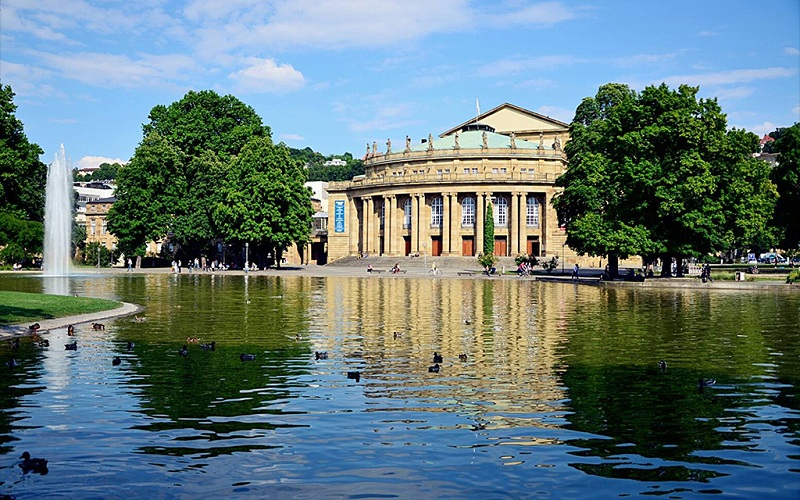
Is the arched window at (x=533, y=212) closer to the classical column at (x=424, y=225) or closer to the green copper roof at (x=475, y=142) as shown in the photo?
the green copper roof at (x=475, y=142)

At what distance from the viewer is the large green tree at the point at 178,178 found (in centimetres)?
10419

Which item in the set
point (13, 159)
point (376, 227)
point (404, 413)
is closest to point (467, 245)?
point (376, 227)

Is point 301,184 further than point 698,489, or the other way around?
point 301,184

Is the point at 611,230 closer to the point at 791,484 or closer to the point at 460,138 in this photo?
the point at 791,484

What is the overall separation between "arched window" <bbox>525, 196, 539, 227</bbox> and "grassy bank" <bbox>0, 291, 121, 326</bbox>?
3826 inches

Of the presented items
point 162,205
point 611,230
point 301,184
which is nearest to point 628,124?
point 611,230

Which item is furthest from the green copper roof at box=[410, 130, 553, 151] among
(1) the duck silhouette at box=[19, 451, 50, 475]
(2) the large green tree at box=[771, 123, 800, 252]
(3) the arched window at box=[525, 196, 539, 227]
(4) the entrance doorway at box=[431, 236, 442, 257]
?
(1) the duck silhouette at box=[19, 451, 50, 475]

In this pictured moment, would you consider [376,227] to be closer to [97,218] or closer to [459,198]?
[459,198]

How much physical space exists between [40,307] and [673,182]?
4922 centimetres

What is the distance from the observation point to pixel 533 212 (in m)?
132

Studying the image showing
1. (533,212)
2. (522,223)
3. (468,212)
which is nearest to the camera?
(522,223)

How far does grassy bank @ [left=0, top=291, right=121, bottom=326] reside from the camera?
31.6m

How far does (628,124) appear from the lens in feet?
242

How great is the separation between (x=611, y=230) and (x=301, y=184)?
47843 millimetres
